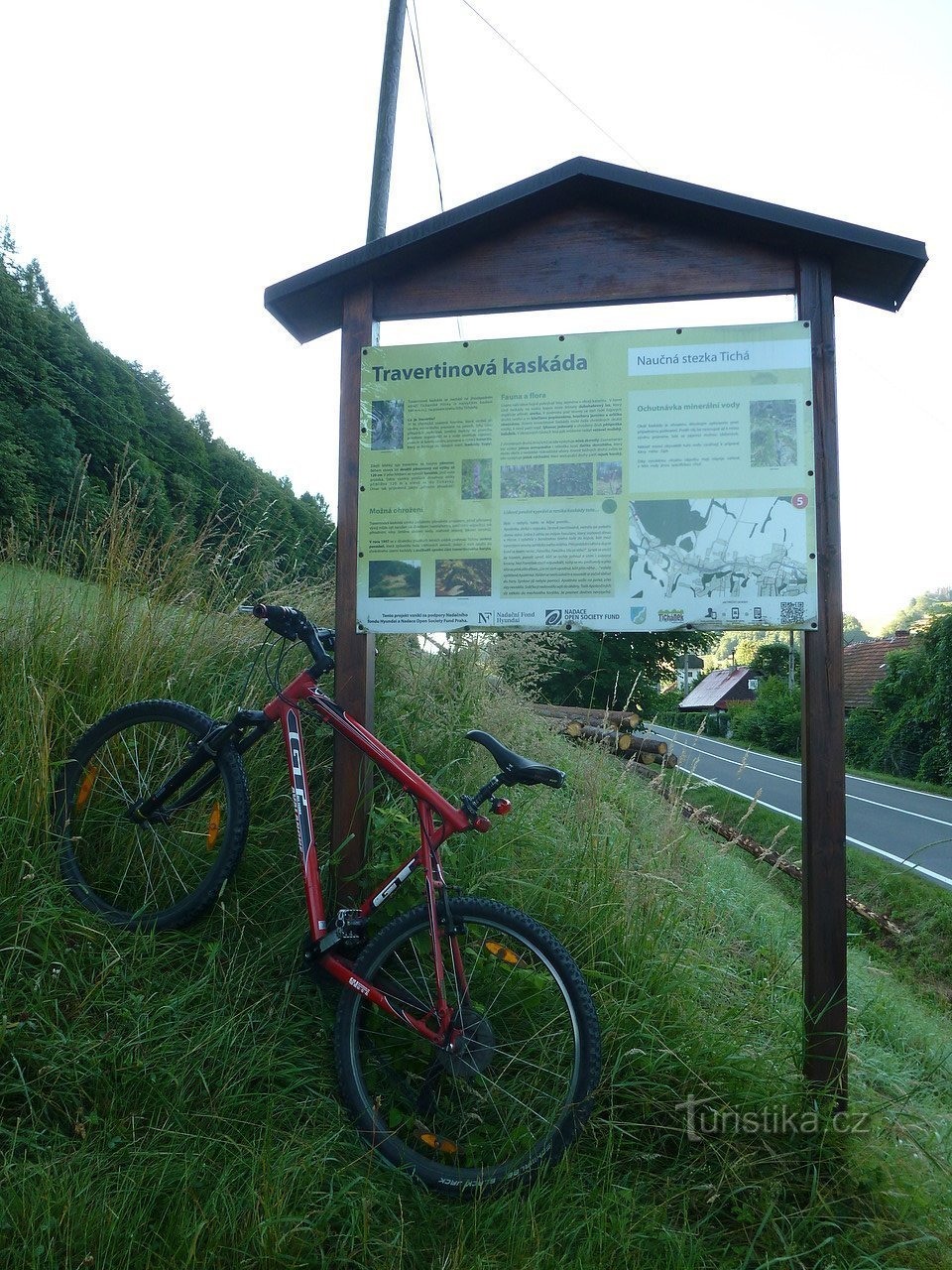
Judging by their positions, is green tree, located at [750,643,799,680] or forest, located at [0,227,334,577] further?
green tree, located at [750,643,799,680]

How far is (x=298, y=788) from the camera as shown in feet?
9.09

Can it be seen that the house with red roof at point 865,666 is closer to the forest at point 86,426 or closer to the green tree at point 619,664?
the green tree at point 619,664

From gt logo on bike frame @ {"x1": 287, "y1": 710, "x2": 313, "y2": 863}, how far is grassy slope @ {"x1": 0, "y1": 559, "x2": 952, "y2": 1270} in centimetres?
31

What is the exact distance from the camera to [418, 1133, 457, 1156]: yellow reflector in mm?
2328

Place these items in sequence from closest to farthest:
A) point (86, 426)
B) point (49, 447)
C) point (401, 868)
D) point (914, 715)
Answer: point (401, 868), point (49, 447), point (86, 426), point (914, 715)

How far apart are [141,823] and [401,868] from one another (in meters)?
1.00

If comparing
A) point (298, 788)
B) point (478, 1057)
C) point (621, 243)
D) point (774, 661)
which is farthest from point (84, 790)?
point (774, 661)

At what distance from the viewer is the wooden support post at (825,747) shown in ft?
9.11

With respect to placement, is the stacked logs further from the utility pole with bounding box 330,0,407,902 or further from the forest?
the utility pole with bounding box 330,0,407,902

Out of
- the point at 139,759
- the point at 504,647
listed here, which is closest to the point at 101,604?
the point at 139,759

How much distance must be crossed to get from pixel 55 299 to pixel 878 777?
24.1 meters

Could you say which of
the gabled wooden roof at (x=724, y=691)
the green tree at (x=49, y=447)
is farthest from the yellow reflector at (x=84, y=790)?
the gabled wooden roof at (x=724, y=691)

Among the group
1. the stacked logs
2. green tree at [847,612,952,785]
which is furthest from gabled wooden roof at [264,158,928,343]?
green tree at [847,612,952,785]

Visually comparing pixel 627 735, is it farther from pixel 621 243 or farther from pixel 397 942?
pixel 397 942
